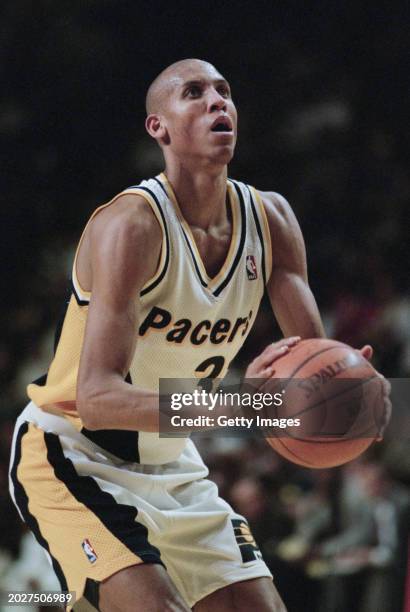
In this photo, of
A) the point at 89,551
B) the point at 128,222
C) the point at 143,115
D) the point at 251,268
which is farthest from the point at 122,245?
the point at 143,115

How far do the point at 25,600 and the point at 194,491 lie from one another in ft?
2.85

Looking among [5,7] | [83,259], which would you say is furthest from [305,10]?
[83,259]

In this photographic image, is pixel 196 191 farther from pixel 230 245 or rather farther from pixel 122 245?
pixel 122 245

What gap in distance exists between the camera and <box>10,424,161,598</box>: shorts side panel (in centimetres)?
282

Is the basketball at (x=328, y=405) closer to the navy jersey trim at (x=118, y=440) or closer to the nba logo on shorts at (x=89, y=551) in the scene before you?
the navy jersey trim at (x=118, y=440)

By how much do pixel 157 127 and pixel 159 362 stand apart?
2.68 feet

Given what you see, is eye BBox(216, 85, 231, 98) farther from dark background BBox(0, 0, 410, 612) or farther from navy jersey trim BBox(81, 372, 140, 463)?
dark background BBox(0, 0, 410, 612)

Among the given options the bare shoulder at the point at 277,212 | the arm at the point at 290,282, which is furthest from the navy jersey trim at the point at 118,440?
the bare shoulder at the point at 277,212

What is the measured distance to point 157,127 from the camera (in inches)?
132

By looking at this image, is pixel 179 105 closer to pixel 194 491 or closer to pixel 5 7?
pixel 194 491

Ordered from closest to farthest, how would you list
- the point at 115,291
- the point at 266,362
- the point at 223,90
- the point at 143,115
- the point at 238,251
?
the point at 266,362 < the point at 115,291 < the point at 238,251 < the point at 223,90 < the point at 143,115

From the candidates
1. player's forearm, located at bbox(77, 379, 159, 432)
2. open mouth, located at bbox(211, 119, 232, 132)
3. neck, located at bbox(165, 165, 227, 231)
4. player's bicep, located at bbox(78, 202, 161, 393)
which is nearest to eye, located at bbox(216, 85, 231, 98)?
open mouth, located at bbox(211, 119, 232, 132)

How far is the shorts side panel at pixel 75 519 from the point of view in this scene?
2.82 metres

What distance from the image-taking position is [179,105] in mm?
3273
